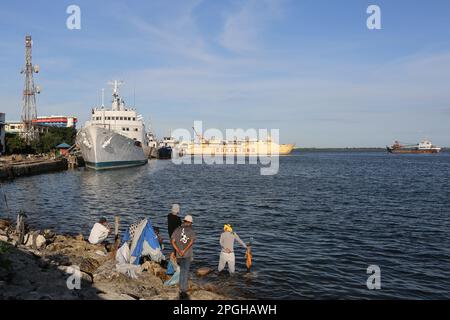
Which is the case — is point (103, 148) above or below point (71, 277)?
above

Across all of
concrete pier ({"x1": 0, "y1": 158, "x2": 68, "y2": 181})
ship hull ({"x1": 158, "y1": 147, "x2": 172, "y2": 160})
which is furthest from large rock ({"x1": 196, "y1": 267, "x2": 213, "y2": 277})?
ship hull ({"x1": 158, "y1": 147, "x2": 172, "y2": 160})

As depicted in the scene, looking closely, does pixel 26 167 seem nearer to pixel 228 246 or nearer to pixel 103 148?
pixel 103 148

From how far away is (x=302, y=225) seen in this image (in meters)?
19.8

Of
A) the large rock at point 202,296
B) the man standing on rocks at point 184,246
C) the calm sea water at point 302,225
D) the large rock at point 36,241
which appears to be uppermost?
the man standing on rocks at point 184,246

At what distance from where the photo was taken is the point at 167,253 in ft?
47.0

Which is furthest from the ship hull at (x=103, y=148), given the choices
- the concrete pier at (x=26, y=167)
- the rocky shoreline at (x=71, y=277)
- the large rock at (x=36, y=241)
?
the rocky shoreline at (x=71, y=277)

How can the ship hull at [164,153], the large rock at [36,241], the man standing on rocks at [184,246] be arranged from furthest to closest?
Result: the ship hull at [164,153]
the large rock at [36,241]
the man standing on rocks at [184,246]

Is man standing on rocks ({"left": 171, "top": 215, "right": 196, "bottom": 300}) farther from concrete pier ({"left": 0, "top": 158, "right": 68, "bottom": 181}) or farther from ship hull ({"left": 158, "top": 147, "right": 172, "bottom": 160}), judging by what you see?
ship hull ({"left": 158, "top": 147, "right": 172, "bottom": 160})

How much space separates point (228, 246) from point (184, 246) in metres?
3.14

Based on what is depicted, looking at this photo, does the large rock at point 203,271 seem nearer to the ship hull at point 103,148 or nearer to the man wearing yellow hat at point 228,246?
the man wearing yellow hat at point 228,246

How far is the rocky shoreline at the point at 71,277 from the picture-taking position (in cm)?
822

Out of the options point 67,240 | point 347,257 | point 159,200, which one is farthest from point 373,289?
point 159,200

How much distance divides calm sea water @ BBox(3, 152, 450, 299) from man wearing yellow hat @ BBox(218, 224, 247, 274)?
461 millimetres

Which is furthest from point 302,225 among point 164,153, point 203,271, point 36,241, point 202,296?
point 164,153
